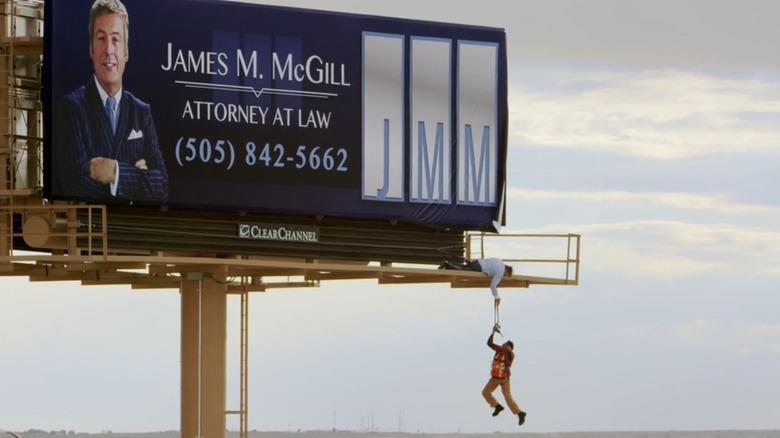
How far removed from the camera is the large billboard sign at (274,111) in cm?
4031

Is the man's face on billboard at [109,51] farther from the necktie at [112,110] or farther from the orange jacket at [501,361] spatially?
the orange jacket at [501,361]

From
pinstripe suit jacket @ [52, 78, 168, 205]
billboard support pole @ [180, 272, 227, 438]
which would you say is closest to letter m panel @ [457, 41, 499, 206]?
billboard support pole @ [180, 272, 227, 438]

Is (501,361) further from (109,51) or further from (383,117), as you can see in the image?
(109,51)

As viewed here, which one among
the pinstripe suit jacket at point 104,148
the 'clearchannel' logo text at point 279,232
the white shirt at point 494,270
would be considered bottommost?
the white shirt at point 494,270

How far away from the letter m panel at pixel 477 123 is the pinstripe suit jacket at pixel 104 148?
23.5 ft

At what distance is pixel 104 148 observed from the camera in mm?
40594

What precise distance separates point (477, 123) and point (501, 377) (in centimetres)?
564

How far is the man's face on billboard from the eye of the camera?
40.3 m

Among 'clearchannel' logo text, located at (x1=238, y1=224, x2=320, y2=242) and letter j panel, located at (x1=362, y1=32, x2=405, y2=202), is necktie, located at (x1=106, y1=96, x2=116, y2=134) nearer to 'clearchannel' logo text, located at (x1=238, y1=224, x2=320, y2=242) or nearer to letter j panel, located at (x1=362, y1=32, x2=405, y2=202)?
'clearchannel' logo text, located at (x1=238, y1=224, x2=320, y2=242)

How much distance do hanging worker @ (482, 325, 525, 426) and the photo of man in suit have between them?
27.8 feet

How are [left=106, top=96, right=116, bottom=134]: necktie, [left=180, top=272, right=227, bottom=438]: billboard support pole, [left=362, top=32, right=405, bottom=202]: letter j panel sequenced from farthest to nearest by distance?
[left=180, top=272, right=227, bottom=438]: billboard support pole < [left=362, top=32, right=405, bottom=202]: letter j panel < [left=106, top=96, right=116, bottom=134]: necktie

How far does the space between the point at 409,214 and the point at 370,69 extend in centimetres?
326

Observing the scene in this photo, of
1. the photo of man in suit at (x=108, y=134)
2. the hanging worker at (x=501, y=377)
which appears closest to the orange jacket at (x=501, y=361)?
the hanging worker at (x=501, y=377)

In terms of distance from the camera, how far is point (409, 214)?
144 feet
